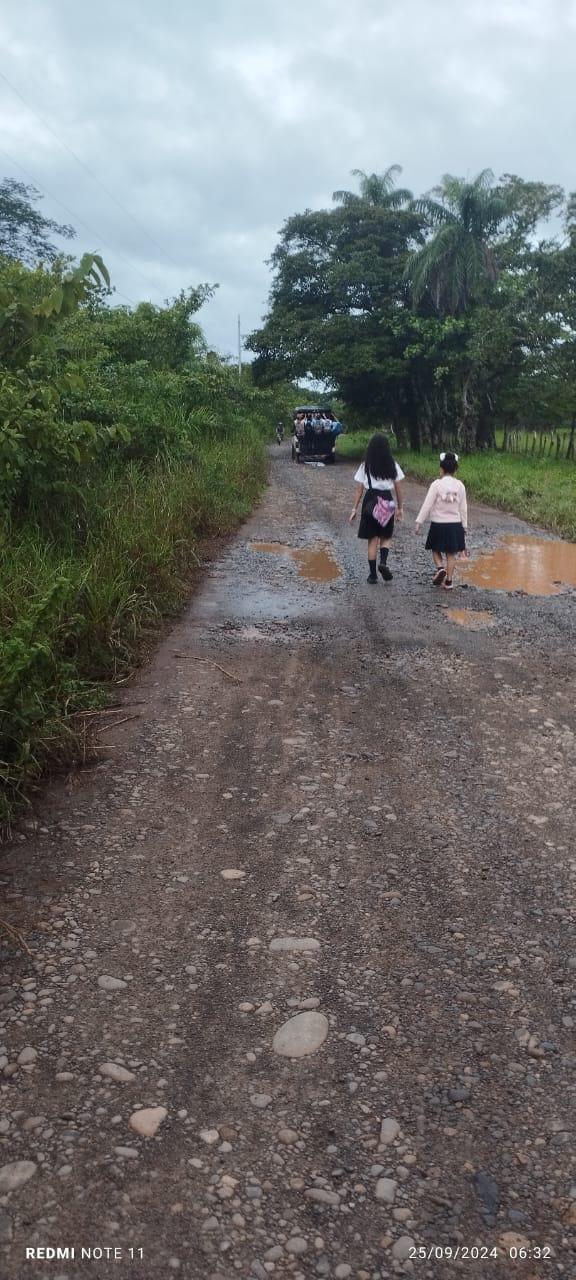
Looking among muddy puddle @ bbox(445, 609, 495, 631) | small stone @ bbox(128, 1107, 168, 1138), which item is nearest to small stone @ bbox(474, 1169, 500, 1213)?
small stone @ bbox(128, 1107, 168, 1138)

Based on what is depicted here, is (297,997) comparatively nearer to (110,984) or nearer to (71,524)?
(110,984)

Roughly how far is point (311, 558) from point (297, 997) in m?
8.50

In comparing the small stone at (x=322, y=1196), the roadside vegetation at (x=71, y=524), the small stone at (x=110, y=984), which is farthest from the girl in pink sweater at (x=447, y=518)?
the small stone at (x=322, y=1196)

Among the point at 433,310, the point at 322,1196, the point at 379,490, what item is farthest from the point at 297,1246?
the point at 433,310

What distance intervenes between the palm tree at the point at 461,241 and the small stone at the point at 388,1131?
2650cm

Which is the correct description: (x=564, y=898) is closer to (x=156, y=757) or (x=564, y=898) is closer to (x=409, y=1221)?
(x=409, y=1221)

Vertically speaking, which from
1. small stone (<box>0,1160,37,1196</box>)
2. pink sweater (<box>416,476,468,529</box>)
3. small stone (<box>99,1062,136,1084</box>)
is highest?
pink sweater (<box>416,476,468,529</box>)

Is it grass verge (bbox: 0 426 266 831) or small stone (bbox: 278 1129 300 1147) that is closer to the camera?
small stone (bbox: 278 1129 300 1147)

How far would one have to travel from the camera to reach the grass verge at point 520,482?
46.1 feet

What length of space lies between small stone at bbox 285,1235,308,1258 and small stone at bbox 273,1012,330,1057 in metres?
0.57

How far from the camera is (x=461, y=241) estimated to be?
25609 mm

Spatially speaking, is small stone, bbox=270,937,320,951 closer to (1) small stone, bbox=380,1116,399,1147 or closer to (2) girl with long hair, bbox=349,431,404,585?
(1) small stone, bbox=380,1116,399,1147

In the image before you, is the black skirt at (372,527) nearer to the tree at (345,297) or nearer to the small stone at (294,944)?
the small stone at (294,944)

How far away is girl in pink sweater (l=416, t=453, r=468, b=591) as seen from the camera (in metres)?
9.03
